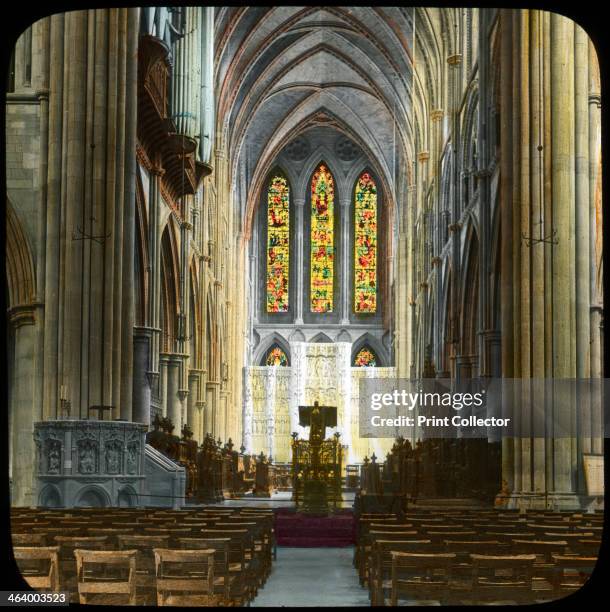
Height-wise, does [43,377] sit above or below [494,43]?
below

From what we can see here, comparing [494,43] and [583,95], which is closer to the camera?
[583,95]

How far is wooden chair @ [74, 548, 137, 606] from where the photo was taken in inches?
357

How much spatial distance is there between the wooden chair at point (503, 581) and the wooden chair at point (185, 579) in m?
2.19

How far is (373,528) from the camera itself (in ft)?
39.9

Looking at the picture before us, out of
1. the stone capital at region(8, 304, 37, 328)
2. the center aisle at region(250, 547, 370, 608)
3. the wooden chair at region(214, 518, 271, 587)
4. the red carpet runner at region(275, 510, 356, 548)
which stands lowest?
the red carpet runner at region(275, 510, 356, 548)

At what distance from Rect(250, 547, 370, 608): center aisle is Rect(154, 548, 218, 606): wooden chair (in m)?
0.72

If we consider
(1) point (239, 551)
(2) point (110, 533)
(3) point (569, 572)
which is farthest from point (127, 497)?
(3) point (569, 572)

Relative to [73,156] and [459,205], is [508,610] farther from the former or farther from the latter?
[459,205]

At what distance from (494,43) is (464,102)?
5289mm

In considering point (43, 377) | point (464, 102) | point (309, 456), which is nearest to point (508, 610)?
point (43, 377)

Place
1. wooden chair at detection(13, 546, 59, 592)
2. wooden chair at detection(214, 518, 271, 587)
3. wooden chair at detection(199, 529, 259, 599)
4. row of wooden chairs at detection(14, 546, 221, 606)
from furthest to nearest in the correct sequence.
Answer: wooden chair at detection(214, 518, 271, 587)
wooden chair at detection(199, 529, 259, 599)
row of wooden chairs at detection(14, 546, 221, 606)
wooden chair at detection(13, 546, 59, 592)

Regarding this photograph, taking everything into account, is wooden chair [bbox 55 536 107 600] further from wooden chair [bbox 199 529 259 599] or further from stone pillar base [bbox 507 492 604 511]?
stone pillar base [bbox 507 492 604 511]

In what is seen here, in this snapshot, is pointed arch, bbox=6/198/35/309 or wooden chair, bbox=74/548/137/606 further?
pointed arch, bbox=6/198/35/309

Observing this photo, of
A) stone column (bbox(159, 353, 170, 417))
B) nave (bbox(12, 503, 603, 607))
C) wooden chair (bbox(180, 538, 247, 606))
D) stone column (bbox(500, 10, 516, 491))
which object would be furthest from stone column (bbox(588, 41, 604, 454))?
stone column (bbox(159, 353, 170, 417))
